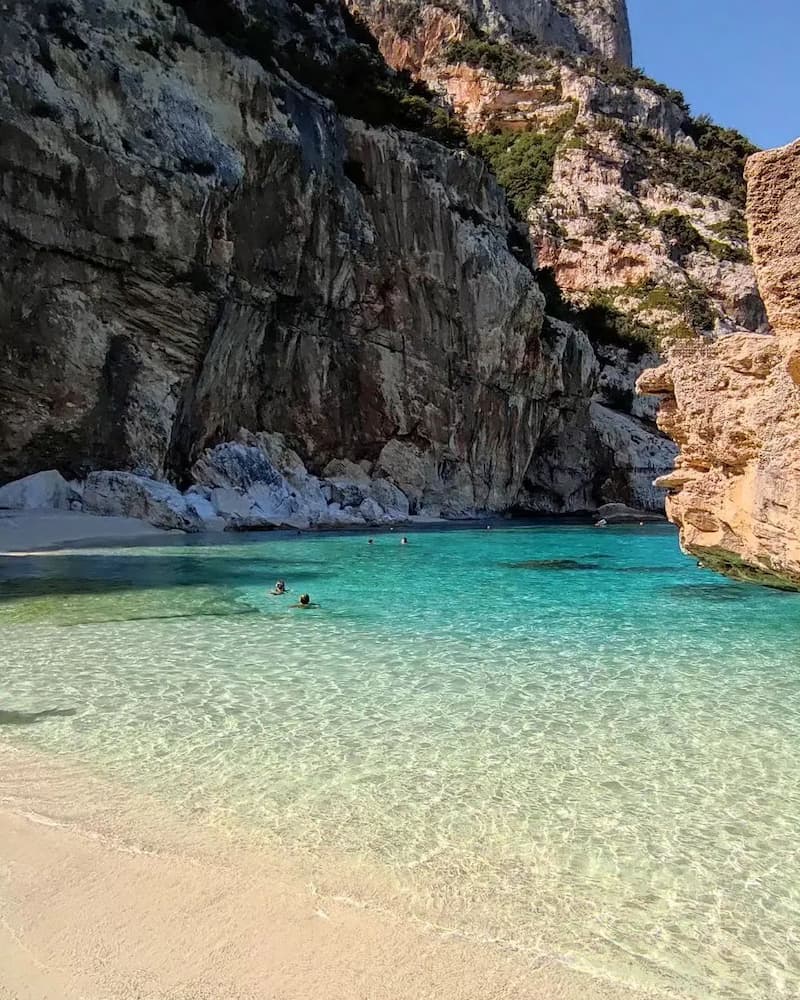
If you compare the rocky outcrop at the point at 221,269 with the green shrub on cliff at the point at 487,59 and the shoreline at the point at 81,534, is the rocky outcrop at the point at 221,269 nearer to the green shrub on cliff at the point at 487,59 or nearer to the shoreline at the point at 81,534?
the shoreline at the point at 81,534

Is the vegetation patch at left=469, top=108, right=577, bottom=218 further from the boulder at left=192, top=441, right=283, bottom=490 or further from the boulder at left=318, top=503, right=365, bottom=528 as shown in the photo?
the boulder at left=192, top=441, right=283, bottom=490

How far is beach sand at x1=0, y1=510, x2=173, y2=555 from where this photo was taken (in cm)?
1756

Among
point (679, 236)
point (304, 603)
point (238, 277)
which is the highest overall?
point (679, 236)

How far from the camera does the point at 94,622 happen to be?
786 centimetres

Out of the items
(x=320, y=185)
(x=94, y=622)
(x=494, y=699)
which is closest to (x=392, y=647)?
(x=494, y=699)

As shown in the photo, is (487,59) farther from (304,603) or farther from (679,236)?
(304,603)

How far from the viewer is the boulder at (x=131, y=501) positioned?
21781 millimetres

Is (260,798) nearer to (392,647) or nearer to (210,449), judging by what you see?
(392,647)

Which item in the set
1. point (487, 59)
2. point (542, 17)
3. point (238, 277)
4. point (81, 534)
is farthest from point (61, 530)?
point (542, 17)

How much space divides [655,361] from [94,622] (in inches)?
1781

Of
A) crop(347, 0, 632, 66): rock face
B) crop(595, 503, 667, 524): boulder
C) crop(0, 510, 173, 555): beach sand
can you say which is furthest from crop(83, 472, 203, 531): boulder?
crop(347, 0, 632, 66): rock face

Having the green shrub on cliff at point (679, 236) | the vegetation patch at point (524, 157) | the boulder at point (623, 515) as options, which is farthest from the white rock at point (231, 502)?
the green shrub on cliff at point (679, 236)

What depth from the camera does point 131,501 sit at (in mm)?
22031

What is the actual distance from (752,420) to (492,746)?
6.07 metres
